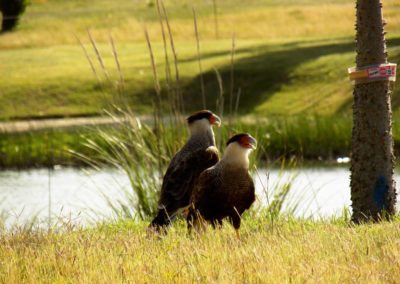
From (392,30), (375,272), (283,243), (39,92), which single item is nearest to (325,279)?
(375,272)

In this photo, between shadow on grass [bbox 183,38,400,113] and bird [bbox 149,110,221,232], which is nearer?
bird [bbox 149,110,221,232]

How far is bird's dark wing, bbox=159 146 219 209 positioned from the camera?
10188 mm

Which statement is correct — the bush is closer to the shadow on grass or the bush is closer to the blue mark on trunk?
the shadow on grass

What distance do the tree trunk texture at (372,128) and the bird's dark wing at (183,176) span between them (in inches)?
47.6

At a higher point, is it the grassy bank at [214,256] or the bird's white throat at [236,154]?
the bird's white throat at [236,154]

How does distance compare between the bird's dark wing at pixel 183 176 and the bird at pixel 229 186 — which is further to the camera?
the bird's dark wing at pixel 183 176

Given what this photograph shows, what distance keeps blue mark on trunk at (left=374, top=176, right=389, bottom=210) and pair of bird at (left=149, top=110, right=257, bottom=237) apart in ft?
4.10

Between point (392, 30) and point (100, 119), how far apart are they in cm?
883

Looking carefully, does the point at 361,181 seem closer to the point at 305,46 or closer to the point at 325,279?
the point at 325,279

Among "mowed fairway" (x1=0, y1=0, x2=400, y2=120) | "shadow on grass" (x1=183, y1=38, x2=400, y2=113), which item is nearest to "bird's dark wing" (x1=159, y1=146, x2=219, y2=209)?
"mowed fairway" (x1=0, y1=0, x2=400, y2=120)

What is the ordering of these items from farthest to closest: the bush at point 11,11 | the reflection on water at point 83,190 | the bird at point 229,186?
the bush at point 11,11 < the reflection on water at point 83,190 < the bird at point 229,186

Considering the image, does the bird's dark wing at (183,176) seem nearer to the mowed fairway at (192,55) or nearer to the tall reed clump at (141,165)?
the tall reed clump at (141,165)

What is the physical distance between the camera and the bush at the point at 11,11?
40.6m

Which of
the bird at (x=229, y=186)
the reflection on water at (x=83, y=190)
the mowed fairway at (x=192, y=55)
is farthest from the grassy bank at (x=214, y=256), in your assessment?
the mowed fairway at (x=192, y=55)
